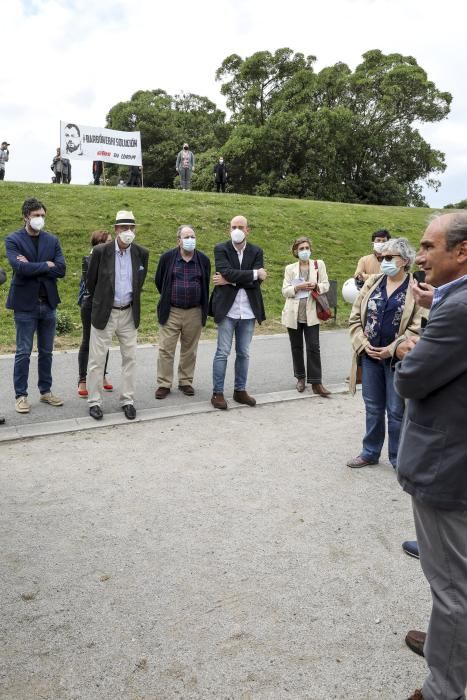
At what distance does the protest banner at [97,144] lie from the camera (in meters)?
20.4

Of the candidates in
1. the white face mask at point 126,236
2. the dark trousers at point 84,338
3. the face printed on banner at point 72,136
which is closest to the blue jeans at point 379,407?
the white face mask at point 126,236

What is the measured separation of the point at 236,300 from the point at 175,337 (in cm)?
91

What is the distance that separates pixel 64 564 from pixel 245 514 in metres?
1.30

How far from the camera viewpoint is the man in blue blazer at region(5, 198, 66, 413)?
20.7ft

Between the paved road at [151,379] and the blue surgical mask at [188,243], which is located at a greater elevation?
the blue surgical mask at [188,243]

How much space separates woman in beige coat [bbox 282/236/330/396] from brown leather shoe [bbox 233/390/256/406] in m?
0.86

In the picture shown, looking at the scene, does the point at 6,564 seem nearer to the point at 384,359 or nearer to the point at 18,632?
the point at 18,632

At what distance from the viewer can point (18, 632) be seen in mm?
2975

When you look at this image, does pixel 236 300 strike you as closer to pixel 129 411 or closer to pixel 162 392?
pixel 162 392

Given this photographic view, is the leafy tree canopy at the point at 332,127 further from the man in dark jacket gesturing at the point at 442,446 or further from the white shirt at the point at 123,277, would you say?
the man in dark jacket gesturing at the point at 442,446

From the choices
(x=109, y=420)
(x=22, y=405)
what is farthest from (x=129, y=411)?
(x=22, y=405)

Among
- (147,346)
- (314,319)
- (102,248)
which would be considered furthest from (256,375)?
(102,248)

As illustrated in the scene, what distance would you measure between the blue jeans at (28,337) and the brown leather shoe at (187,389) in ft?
5.38

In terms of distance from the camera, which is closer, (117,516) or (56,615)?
(56,615)
